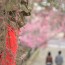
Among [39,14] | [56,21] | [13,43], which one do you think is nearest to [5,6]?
[13,43]

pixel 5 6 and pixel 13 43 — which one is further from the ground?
pixel 5 6

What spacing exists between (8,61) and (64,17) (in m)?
17.6

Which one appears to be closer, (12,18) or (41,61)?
(12,18)

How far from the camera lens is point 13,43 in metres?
6.45

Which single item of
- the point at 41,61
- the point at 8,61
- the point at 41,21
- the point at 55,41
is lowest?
the point at 55,41

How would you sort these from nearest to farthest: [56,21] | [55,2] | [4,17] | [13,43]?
[4,17] → [13,43] → [55,2] → [56,21]

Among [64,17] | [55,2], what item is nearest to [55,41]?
[64,17]

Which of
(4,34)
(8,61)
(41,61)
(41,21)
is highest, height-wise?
(4,34)

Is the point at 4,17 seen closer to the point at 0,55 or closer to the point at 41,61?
the point at 0,55

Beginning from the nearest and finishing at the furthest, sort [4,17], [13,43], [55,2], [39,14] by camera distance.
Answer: [4,17], [13,43], [55,2], [39,14]

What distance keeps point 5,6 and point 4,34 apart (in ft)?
1.26

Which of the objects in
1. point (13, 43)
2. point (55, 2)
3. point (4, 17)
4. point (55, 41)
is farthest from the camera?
point (55, 41)

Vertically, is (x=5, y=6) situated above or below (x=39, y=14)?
above

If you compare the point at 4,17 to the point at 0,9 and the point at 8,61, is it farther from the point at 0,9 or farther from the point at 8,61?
the point at 8,61
